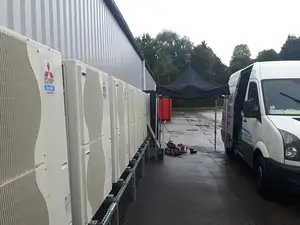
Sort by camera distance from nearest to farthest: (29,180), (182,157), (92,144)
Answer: (29,180), (92,144), (182,157)

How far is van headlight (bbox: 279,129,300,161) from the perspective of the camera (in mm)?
4977

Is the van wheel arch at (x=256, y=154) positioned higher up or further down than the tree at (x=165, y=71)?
further down

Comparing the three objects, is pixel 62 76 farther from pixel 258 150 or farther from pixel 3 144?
pixel 258 150

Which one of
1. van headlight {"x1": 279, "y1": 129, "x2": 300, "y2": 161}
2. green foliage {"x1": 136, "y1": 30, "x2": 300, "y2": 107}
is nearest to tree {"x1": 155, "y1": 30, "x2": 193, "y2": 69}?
green foliage {"x1": 136, "y1": 30, "x2": 300, "y2": 107}

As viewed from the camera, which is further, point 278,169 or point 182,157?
point 182,157

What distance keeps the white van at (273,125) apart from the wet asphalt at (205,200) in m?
0.46

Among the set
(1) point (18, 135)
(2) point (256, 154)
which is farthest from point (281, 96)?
(1) point (18, 135)

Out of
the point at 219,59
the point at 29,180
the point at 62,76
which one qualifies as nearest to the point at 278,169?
the point at 62,76

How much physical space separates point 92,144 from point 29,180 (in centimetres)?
118

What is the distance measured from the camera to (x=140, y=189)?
631cm

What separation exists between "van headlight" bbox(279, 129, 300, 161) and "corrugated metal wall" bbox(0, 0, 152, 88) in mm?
3824

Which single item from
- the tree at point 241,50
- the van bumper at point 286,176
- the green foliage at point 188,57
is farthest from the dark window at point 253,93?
the tree at point 241,50

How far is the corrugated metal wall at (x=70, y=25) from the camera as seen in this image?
2.94 m

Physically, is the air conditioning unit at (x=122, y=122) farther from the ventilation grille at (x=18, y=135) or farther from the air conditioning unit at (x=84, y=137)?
the ventilation grille at (x=18, y=135)
